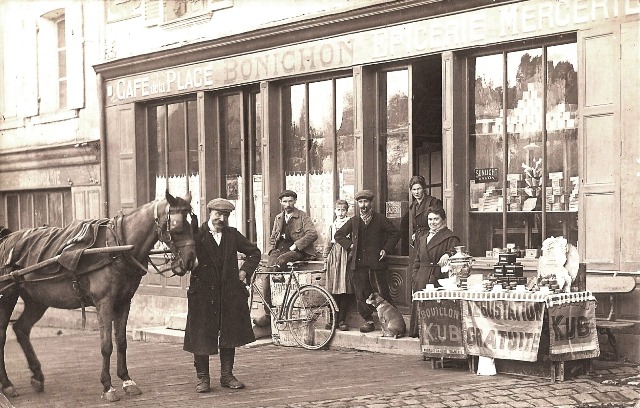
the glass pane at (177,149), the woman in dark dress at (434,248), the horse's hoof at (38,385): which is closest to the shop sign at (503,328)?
the woman in dark dress at (434,248)

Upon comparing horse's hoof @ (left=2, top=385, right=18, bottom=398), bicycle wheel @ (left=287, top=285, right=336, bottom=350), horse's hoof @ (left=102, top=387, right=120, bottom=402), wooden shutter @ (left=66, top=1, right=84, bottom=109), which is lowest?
horse's hoof @ (left=2, top=385, right=18, bottom=398)

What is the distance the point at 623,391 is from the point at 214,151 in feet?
27.1

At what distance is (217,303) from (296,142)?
202 inches

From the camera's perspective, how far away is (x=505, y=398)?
7.88 metres

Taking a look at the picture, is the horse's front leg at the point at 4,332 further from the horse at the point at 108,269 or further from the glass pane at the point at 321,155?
the glass pane at the point at 321,155

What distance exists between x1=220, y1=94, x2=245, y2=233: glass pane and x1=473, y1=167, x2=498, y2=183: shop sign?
4.31 metres

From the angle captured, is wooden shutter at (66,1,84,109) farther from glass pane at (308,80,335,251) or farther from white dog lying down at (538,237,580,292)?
white dog lying down at (538,237,580,292)

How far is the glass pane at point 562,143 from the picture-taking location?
10.2m

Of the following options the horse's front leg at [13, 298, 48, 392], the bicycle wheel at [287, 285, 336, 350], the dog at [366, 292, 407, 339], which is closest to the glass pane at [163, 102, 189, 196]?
the bicycle wheel at [287, 285, 336, 350]

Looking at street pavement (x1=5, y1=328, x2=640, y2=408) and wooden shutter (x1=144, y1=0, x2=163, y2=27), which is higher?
wooden shutter (x1=144, y1=0, x2=163, y2=27)

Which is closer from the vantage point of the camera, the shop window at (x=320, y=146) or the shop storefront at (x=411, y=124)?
the shop storefront at (x=411, y=124)

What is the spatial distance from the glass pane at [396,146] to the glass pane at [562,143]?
210 cm

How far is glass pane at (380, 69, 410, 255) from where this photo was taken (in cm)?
1195

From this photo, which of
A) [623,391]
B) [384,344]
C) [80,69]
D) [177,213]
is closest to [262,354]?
[384,344]
